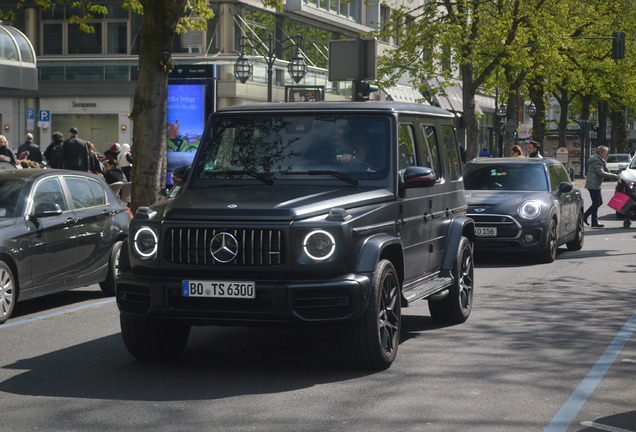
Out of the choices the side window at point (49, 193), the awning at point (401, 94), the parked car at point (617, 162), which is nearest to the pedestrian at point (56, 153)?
the side window at point (49, 193)

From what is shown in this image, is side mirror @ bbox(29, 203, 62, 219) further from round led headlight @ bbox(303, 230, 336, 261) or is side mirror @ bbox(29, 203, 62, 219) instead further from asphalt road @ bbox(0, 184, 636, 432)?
round led headlight @ bbox(303, 230, 336, 261)

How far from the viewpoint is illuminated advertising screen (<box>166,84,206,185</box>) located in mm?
25766

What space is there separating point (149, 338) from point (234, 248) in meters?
1.06

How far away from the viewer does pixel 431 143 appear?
33.9 ft

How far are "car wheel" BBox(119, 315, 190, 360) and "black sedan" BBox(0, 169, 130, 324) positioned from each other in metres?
2.78

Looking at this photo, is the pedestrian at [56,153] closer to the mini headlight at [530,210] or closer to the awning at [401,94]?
the mini headlight at [530,210]

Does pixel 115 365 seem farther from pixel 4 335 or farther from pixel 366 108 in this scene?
pixel 366 108

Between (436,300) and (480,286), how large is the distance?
12.4 ft

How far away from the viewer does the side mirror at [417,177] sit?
8.93 metres

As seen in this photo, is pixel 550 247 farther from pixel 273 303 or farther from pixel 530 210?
pixel 273 303

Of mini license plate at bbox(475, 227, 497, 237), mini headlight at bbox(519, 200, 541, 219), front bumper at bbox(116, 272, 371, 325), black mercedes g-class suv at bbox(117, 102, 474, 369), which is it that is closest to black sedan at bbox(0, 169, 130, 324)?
black mercedes g-class suv at bbox(117, 102, 474, 369)

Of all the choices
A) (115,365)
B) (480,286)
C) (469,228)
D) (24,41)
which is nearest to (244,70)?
(24,41)

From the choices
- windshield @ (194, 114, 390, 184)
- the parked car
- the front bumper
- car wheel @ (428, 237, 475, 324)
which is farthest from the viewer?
the parked car

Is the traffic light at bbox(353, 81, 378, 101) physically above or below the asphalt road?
above
